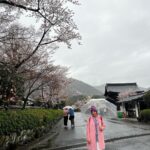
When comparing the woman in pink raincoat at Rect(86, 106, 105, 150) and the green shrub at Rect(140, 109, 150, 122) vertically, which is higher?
the green shrub at Rect(140, 109, 150, 122)

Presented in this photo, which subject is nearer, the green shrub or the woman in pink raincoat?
the woman in pink raincoat

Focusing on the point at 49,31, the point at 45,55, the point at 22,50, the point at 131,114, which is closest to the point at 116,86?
the point at 131,114

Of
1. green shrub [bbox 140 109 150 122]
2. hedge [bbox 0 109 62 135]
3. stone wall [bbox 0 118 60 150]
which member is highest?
green shrub [bbox 140 109 150 122]

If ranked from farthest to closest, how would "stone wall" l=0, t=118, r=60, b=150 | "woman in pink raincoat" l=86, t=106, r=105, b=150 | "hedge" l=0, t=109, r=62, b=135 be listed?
"hedge" l=0, t=109, r=62, b=135
"stone wall" l=0, t=118, r=60, b=150
"woman in pink raincoat" l=86, t=106, r=105, b=150

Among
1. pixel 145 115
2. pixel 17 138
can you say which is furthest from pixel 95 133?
pixel 145 115

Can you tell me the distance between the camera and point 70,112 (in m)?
24.9

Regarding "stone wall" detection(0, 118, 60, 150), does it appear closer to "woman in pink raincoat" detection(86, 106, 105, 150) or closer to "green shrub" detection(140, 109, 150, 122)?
"woman in pink raincoat" detection(86, 106, 105, 150)

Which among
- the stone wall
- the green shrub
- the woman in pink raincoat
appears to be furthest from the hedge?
the green shrub

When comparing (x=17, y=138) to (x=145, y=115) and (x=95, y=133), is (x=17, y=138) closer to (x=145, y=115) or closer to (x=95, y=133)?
(x=95, y=133)

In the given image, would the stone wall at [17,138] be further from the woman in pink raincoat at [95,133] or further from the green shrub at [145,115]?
the green shrub at [145,115]

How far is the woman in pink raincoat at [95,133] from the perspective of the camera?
27.6 ft

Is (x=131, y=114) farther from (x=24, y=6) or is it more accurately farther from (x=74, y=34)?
(x=24, y=6)

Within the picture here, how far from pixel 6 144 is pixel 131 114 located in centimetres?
3227

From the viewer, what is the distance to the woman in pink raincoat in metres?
8.41
